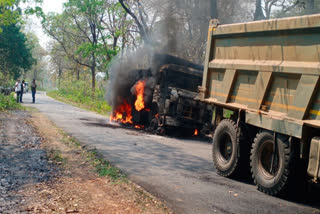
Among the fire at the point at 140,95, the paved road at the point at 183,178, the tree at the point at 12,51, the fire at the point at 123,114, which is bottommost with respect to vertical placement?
the paved road at the point at 183,178

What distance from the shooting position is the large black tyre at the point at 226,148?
706 cm

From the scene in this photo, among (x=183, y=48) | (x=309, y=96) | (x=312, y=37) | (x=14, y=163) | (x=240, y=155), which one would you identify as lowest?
(x=14, y=163)

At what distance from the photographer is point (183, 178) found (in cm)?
668

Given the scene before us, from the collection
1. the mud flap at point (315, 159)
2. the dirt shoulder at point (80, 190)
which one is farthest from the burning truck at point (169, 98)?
the mud flap at point (315, 159)

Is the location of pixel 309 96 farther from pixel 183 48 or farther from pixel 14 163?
pixel 183 48

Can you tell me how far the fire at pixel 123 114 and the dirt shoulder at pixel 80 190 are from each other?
855cm

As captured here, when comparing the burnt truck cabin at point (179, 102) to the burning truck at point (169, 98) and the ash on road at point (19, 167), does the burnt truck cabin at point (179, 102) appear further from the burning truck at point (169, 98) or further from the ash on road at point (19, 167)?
the ash on road at point (19, 167)

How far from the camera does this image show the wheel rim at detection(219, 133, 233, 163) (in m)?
7.45

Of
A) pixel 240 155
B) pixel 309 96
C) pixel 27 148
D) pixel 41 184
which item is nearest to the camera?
pixel 309 96

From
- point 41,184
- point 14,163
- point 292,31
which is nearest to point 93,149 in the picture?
point 14,163

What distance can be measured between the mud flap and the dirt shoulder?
2.11 m

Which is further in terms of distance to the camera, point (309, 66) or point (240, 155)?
point (240, 155)

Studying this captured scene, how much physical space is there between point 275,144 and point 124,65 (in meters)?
13.3

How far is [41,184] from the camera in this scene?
5605 mm
